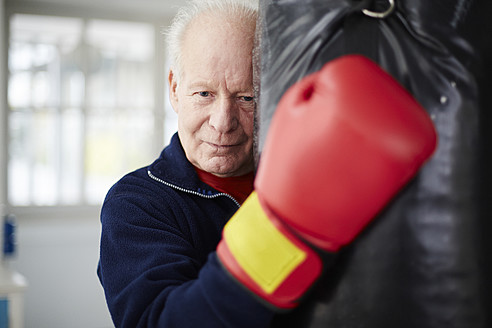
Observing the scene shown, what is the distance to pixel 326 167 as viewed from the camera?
545mm

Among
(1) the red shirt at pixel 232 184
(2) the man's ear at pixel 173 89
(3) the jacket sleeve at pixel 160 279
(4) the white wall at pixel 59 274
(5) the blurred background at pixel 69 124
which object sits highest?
(2) the man's ear at pixel 173 89

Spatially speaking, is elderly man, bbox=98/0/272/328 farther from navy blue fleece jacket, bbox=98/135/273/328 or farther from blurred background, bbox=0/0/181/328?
blurred background, bbox=0/0/181/328

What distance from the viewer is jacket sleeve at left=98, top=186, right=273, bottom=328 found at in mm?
618

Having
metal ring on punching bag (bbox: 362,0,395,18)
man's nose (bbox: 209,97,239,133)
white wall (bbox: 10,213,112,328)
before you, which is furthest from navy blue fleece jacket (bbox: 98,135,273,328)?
white wall (bbox: 10,213,112,328)

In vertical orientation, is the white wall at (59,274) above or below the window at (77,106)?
below

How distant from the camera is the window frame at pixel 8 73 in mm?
3992

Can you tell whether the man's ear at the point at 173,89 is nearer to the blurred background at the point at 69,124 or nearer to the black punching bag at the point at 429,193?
the black punching bag at the point at 429,193

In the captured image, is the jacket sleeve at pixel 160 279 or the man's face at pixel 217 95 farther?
the man's face at pixel 217 95

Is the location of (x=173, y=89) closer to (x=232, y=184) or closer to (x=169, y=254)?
(x=232, y=184)

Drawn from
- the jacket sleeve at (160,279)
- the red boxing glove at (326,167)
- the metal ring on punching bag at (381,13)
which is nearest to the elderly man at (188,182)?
the jacket sleeve at (160,279)

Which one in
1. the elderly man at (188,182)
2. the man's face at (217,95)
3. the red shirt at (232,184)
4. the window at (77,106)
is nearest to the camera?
the elderly man at (188,182)

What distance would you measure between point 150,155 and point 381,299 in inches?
165

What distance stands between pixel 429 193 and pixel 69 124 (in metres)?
4.03

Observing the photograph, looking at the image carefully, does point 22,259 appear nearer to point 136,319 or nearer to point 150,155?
point 150,155
